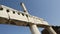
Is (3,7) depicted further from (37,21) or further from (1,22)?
(37,21)

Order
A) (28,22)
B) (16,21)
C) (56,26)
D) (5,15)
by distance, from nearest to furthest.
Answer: (5,15) < (16,21) < (28,22) < (56,26)

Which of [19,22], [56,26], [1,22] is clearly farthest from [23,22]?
[56,26]

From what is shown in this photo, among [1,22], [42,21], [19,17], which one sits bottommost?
[1,22]

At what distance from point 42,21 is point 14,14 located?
3.27 m

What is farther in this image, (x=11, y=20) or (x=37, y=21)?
(x=37, y=21)

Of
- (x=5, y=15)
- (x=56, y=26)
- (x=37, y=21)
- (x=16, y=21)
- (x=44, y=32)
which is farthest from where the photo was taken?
(x=44, y=32)

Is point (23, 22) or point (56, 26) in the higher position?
point (56, 26)

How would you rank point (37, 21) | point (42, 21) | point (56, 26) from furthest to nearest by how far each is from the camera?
point (56, 26) → point (42, 21) → point (37, 21)

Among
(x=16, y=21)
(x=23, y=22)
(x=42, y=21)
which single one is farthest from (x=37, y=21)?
(x=16, y=21)

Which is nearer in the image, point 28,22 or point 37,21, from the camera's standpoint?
point 28,22

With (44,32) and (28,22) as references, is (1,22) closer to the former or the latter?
(28,22)

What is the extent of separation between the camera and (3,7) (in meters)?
8.14

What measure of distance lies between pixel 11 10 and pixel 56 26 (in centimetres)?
624

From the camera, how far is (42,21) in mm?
11281
